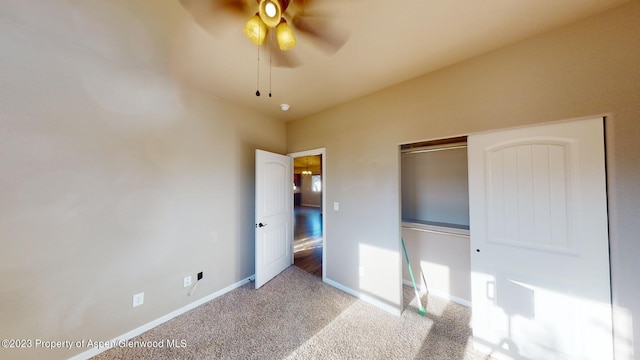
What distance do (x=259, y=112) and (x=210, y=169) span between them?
118 centimetres

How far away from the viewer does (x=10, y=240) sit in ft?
4.53

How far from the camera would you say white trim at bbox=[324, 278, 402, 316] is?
7.27 feet

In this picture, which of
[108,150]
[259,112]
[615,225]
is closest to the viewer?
[615,225]

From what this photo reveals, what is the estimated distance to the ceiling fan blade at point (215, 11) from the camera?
1.24 meters

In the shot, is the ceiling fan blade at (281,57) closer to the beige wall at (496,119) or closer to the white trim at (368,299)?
the beige wall at (496,119)

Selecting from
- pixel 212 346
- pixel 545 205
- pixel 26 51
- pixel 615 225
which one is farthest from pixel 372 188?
pixel 26 51

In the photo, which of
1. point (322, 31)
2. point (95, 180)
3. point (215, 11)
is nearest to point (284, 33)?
point (322, 31)

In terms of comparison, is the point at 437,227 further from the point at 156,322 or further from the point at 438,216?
the point at 156,322

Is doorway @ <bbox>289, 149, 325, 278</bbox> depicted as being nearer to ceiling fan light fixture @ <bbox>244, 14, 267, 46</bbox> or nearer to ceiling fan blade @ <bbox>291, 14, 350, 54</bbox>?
ceiling fan blade @ <bbox>291, 14, 350, 54</bbox>

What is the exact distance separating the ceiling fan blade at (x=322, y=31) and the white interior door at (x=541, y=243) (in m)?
1.49

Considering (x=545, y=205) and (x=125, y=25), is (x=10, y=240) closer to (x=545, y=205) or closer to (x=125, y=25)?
(x=125, y=25)

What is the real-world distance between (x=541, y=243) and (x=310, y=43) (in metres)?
2.43

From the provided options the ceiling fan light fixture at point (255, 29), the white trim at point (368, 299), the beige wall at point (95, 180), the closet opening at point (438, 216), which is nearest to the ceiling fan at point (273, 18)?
the ceiling fan light fixture at point (255, 29)

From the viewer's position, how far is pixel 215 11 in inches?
51.5
